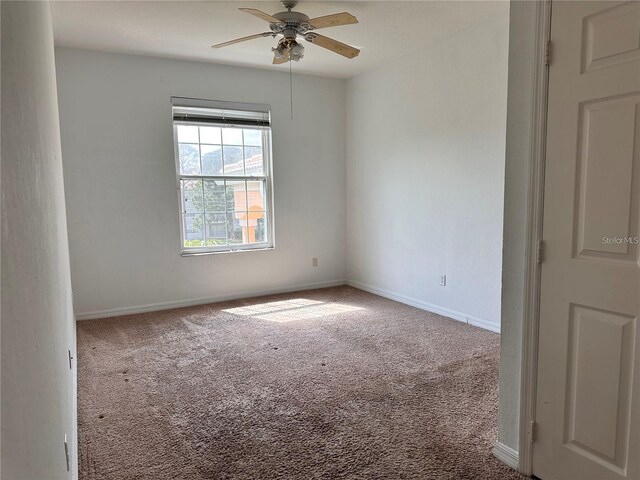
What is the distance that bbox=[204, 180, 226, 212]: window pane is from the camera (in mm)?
4781

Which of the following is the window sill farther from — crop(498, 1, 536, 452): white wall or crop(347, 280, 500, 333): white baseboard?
crop(498, 1, 536, 452): white wall

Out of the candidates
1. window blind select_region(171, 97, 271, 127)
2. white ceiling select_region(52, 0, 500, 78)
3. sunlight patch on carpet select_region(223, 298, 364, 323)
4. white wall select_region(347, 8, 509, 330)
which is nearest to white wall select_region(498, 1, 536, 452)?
white ceiling select_region(52, 0, 500, 78)

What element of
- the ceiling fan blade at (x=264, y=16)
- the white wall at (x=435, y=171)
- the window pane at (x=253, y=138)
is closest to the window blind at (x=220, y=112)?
the window pane at (x=253, y=138)

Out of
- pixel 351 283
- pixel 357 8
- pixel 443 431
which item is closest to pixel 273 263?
pixel 351 283

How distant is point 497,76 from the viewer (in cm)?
356

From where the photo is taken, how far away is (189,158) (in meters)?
4.67

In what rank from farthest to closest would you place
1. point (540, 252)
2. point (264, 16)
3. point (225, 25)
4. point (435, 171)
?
point (435, 171) → point (225, 25) → point (264, 16) → point (540, 252)

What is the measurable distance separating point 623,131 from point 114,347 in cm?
361

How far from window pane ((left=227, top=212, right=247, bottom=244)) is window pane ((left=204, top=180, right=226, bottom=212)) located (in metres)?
0.15

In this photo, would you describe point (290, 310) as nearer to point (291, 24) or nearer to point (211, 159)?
point (211, 159)

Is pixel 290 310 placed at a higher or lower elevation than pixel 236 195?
lower

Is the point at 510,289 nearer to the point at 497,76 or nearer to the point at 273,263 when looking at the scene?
the point at 497,76

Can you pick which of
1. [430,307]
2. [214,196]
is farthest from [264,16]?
[430,307]

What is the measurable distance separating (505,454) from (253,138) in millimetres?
4091
